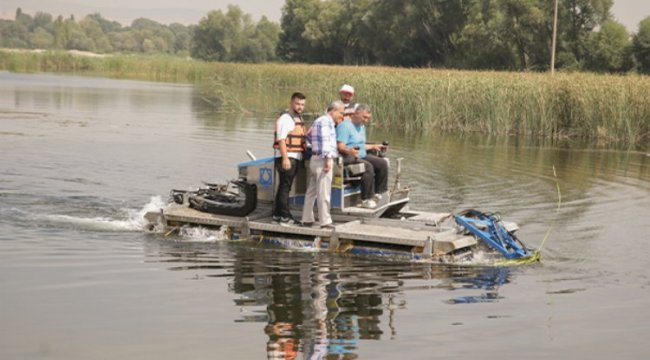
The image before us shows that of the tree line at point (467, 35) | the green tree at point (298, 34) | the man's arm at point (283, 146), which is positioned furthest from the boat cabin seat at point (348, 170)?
the green tree at point (298, 34)

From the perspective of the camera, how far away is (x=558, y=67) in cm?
6066

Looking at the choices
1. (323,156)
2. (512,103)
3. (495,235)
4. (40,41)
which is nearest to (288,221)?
(323,156)

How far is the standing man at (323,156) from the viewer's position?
1196 cm

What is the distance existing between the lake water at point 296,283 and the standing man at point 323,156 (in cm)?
64

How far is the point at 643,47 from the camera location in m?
55.8

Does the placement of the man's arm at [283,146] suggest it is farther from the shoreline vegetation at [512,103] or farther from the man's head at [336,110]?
the shoreline vegetation at [512,103]

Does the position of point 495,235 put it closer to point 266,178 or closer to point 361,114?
→ point 361,114

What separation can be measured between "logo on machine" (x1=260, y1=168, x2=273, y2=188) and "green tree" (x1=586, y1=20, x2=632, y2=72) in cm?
4803

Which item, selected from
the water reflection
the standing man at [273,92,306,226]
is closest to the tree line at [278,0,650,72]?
the standing man at [273,92,306,226]

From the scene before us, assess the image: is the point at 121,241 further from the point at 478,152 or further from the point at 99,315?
the point at 478,152

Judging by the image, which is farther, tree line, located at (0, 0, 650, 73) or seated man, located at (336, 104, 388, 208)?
tree line, located at (0, 0, 650, 73)

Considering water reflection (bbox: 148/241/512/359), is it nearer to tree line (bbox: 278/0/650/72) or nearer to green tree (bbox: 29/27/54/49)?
tree line (bbox: 278/0/650/72)

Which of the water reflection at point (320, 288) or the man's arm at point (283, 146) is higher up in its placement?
the man's arm at point (283, 146)

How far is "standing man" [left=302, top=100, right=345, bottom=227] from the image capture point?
39.2ft
